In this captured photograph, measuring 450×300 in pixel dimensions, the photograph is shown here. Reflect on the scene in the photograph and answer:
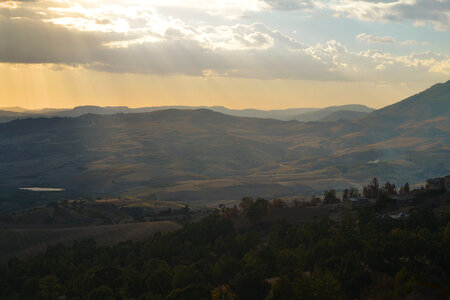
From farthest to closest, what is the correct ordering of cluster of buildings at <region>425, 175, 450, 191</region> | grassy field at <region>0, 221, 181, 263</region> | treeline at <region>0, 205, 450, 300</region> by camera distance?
cluster of buildings at <region>425, 175, 450, 191</region> → grassy field at <region>0, 221, 181, 263</region> → treeline at <region>0, 205, 450, 300</region>

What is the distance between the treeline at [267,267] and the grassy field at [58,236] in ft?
93.3

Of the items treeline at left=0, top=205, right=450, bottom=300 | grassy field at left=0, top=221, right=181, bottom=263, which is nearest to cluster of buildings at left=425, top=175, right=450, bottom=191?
treeline at left=0, top=205, right=450, bottom=300

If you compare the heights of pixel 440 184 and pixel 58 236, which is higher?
pixel 440 184

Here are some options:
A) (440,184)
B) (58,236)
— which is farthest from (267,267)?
(58,236)

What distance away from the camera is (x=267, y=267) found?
9088 centimetres

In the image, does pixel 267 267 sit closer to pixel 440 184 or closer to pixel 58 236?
pixel 440 184

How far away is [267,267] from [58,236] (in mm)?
114498

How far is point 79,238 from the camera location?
17800cm

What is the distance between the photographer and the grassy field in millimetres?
168000

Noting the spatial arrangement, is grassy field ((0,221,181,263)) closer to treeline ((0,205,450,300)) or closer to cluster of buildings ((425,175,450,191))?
treeline ((0,205,450,300))

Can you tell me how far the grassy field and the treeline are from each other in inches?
1119

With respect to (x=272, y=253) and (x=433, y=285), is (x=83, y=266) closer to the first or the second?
(x=272, y=253)

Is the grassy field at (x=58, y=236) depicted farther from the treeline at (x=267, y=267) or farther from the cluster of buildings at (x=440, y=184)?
the cluster of buildings at (x=440, y=184)

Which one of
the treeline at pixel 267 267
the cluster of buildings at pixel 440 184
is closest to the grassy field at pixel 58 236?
the treeline at pixel 267 267
